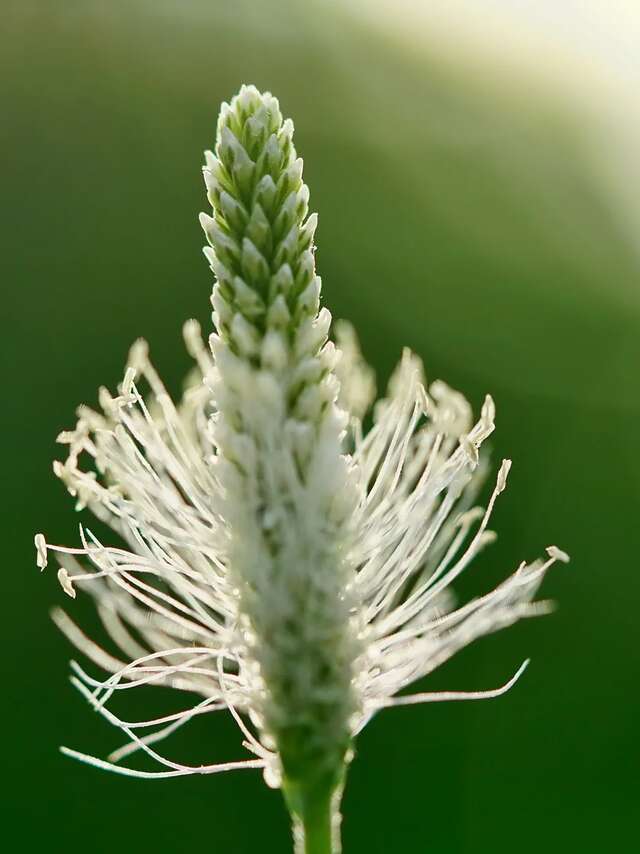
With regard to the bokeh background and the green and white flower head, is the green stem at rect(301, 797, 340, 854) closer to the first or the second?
the green and white flower head

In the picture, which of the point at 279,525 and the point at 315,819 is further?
the point at 279,525

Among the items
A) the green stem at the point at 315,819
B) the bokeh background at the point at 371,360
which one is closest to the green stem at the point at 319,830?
the green stem at the point at 315,819

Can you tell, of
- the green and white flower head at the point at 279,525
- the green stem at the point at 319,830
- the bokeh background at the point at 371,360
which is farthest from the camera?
the bokeh background at the point at 371,360

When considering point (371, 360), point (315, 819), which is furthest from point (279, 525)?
point (371, 360)

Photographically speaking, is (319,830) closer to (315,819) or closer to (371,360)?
(315,819)

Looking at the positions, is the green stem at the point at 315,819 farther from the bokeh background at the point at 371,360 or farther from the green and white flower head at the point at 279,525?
the bokeh background at the point at 371,360

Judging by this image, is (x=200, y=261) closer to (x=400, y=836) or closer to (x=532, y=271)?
(x=532, y=271)

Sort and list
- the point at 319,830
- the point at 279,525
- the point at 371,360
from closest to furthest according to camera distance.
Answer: the point at 319,830
the point at 279,525
the point at 371,360

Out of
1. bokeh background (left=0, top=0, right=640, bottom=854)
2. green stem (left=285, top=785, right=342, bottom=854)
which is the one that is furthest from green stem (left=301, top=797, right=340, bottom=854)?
bokeh background (left=0, top=0, right=640, bottom=854)
